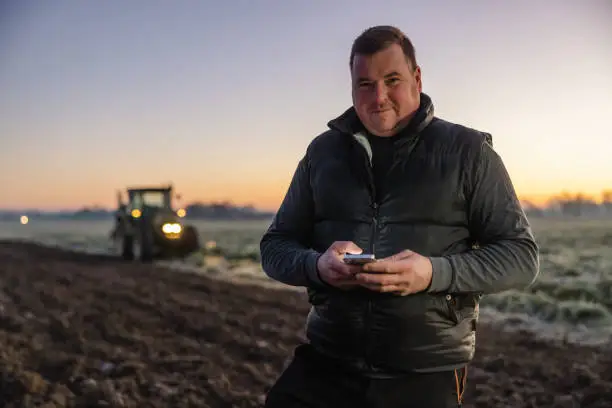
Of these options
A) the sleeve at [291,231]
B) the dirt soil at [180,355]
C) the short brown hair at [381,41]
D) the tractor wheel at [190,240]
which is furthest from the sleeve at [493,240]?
the tractor wheel at [190,240]

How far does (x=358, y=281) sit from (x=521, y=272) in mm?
499

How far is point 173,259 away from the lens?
18.6 m

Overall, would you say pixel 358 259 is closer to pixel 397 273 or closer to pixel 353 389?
pixel 397 273

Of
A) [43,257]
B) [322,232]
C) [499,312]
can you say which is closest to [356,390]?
[322,232]

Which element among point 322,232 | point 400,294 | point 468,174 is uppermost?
point 468,174

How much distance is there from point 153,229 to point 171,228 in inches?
19.3

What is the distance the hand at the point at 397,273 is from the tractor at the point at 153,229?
54.4 feet

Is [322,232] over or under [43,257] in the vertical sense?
over

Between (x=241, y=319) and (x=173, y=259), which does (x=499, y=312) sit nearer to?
(x=241, y=319)

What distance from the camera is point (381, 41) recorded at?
1.88 metres

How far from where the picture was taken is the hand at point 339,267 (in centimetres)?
174

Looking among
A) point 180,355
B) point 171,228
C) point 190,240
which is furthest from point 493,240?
point 190,240

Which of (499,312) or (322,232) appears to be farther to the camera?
(499,312)

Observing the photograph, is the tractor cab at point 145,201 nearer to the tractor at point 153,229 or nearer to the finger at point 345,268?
the tractor at point 153,229
